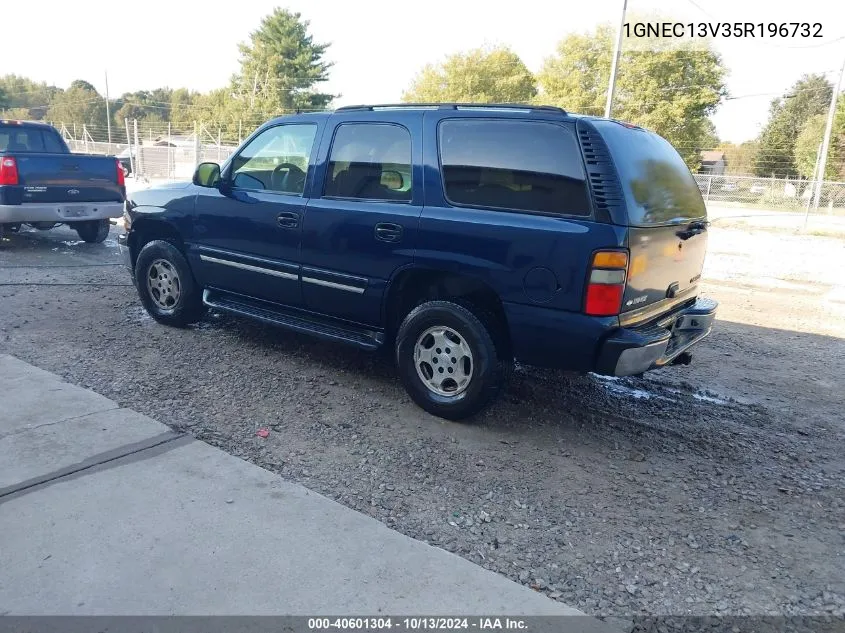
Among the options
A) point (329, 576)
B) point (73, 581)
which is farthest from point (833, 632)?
point (73, 581)

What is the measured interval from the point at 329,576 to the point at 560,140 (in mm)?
2644

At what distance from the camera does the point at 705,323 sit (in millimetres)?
4469

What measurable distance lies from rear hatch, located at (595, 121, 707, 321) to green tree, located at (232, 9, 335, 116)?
54.5m

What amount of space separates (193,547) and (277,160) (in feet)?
10.6

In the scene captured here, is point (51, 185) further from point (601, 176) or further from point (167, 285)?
point (601, 176)

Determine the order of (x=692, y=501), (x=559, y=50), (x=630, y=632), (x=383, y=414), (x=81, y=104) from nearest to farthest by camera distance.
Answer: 1. (x=630, y=632)
2. (x=692, y=501)
3. (x=383, y=414)
4. (x=559, y=50)
5. (x=81, y=104)

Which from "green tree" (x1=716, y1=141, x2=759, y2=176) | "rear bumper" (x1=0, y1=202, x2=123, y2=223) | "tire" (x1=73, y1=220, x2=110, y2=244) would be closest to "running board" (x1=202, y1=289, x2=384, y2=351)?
"rear bumper" (x1=0, y1=202, x2=123, y2=223)

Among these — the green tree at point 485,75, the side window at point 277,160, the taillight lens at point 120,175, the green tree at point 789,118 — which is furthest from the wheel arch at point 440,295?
the green tree at point 789,118

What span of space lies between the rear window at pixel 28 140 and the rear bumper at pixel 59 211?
1.16 metres

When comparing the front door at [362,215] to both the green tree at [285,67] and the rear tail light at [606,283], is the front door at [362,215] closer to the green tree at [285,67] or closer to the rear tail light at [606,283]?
the rear tail light at [606,283]

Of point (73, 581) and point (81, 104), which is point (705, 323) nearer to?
point (73, 581)

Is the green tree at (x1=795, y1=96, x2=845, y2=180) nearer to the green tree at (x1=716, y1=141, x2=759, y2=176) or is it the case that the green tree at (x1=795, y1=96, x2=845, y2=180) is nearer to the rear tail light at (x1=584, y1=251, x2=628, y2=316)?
the green tree at (x1=716, y1=141, x2=759, y2=176)

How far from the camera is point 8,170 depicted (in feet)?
28.2

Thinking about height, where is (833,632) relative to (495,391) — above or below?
below
